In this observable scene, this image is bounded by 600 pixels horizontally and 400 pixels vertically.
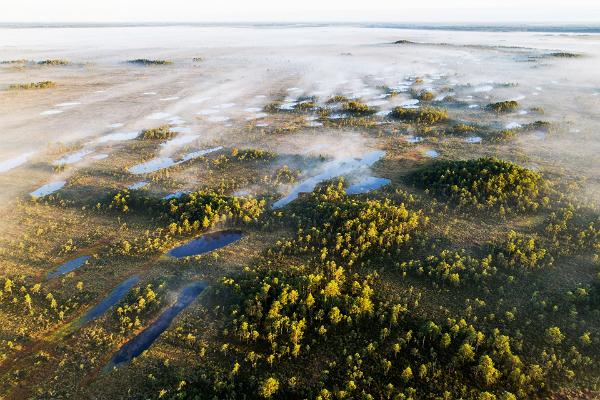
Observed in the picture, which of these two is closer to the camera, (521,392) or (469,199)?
(521,392)

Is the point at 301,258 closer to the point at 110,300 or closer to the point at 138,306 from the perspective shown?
the point at 138,306

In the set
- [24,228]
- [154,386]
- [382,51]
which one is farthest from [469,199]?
[382,51]

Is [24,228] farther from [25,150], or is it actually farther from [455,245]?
[455,245]

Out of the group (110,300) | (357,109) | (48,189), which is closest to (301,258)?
(110,300)

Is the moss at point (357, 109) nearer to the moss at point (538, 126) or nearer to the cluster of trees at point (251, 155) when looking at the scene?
the moss at point (538, 126)

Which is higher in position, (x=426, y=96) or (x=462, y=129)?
(x=426, y=96)

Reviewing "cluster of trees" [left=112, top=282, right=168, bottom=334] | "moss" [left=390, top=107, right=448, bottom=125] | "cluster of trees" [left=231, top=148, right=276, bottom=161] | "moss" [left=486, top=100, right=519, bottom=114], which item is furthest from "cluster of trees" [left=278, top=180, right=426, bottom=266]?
"moss" [left=486, top=100, right=519, bottom=114]
